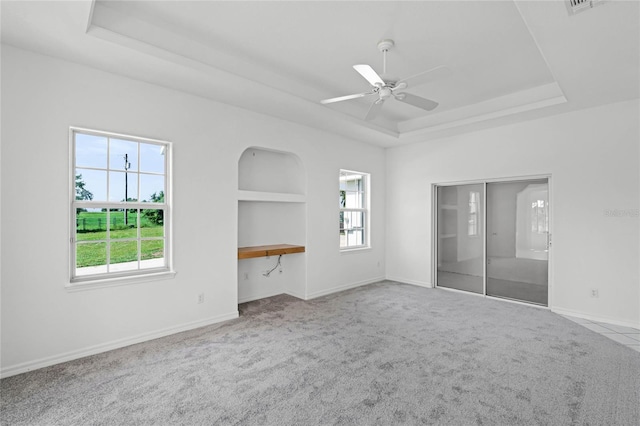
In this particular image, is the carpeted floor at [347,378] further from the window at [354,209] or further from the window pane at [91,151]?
the window at [354,209]

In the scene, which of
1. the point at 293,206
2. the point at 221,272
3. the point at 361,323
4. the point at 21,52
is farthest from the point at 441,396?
the point at 21,52

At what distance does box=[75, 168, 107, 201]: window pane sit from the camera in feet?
10.1

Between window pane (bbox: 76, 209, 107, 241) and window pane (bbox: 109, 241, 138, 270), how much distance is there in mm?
159

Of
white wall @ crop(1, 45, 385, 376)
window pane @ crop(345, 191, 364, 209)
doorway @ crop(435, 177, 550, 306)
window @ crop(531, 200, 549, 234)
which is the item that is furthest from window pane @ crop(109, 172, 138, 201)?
window @ crop(531, 200, 549, 234)

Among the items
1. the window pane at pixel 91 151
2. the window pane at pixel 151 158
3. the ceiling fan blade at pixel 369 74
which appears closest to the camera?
the ceiling fan blade at pixel 369 74

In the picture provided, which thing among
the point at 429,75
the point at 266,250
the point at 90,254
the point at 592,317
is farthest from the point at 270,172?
the point at 592,317

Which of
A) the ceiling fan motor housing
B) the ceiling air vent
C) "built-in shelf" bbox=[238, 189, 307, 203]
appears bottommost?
"built-in shelf" bbox=[238, 189, 307, 203]

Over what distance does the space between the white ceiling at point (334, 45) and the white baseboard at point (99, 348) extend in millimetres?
2668

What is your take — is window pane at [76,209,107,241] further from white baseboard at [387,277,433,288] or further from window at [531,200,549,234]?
window at [531,200,549,234]

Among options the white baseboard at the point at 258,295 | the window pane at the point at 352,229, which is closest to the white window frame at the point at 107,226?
the white baseboard at the point at 258,295

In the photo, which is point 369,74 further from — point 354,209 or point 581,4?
point 354,209

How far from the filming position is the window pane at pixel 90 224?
3.09m

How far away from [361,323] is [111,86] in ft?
12.2

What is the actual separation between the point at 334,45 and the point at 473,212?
3669mm
